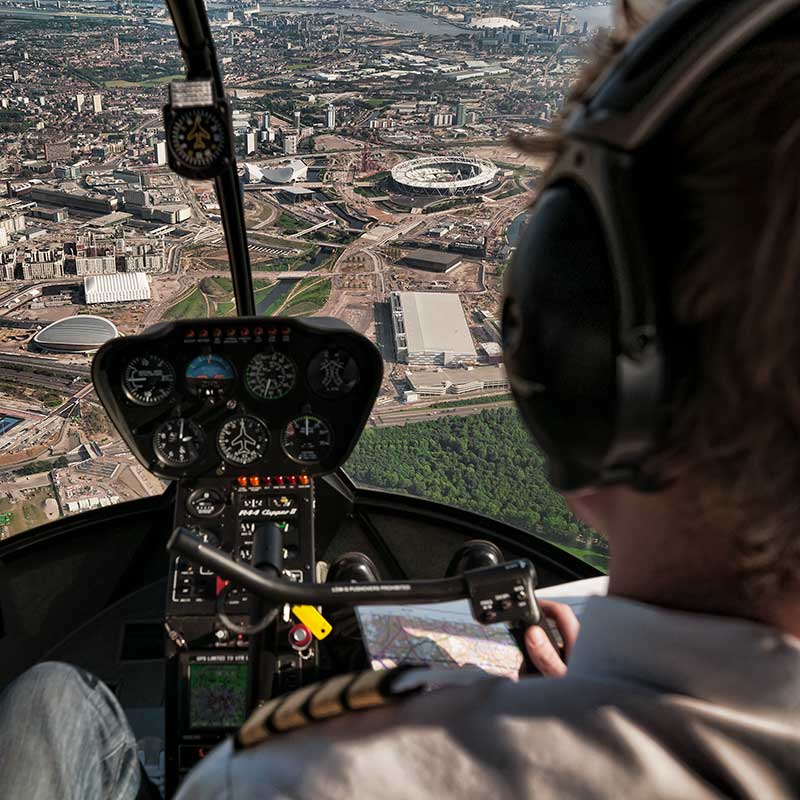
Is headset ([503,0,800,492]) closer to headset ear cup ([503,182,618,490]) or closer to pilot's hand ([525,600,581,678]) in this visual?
headset ear cup ([503,182,618,490])

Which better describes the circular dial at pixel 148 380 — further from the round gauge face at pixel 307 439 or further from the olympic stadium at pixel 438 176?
the olympic stadium at pixel 438 176

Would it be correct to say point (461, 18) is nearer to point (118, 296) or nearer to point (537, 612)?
point (118, 296)

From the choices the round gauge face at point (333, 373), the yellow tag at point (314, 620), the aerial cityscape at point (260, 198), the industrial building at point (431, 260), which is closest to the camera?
the yellow tag at point (314, 620)

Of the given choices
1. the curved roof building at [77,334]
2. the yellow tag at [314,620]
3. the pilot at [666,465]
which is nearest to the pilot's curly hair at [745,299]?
the pilot at [666,465]

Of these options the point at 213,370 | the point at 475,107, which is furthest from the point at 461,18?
the point at 213,370

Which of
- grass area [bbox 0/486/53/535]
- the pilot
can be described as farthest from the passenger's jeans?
grass area [bbox 0/486/53/535]
